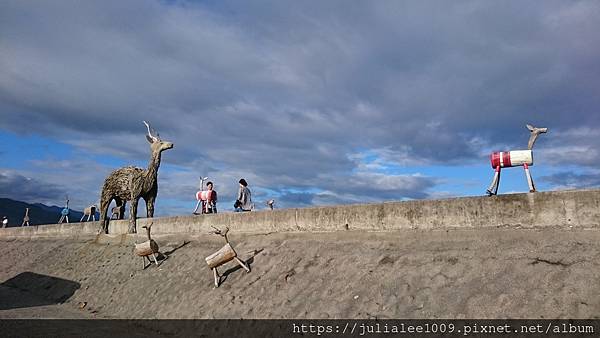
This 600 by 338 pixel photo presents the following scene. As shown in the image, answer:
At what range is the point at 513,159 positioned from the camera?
26.9 feet

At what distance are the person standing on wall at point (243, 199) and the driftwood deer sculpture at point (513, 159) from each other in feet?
31.2

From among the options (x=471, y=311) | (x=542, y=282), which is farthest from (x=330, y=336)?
(x=542, y=282)

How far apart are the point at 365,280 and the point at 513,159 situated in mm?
3699

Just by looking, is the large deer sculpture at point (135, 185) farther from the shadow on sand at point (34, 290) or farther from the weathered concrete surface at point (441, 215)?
the weathered concrete surface at point (441, 215)

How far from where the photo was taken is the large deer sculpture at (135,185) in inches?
826

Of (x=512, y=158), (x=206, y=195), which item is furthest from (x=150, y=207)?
(x=512, y=158)

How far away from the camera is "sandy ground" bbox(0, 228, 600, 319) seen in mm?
5984

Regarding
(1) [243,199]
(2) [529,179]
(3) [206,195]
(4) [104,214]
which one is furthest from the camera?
(4) [104,214]

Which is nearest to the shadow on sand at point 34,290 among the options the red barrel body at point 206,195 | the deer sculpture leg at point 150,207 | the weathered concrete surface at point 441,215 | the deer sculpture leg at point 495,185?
the deer sculpture leg at point 150,207

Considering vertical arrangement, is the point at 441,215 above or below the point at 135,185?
below

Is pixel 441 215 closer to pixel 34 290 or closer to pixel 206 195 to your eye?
pixel 206 195

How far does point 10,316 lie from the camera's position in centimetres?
1305

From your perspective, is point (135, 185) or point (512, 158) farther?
point (135, 185)

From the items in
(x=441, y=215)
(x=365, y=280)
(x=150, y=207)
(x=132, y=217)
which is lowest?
(x=365, y=280)
